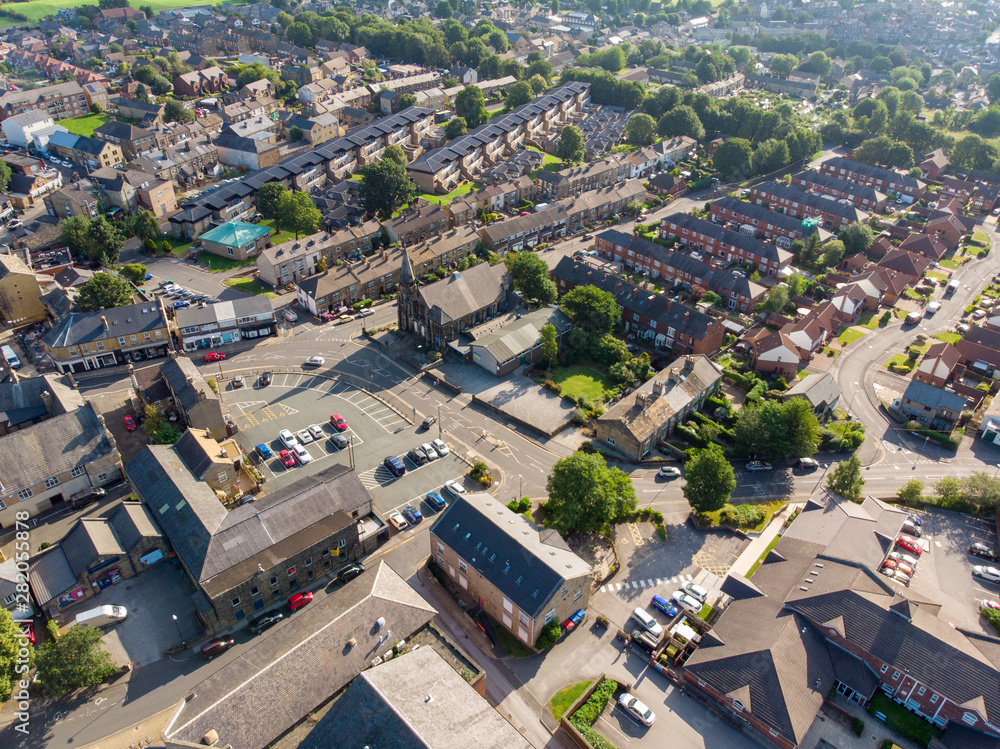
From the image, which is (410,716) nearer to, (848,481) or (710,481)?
(710,481)

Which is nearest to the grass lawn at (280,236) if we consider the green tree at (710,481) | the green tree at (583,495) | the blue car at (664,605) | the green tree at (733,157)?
the green tree at (583,495)

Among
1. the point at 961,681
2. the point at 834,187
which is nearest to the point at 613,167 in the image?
the point at 834,187

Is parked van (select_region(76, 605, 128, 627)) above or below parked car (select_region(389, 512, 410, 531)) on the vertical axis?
above

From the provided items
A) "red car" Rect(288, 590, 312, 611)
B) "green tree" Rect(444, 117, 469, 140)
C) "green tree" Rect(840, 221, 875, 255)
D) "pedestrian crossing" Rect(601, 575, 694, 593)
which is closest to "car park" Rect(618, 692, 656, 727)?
"pedestrian crossing" Rect(601, 575, 694, 593)

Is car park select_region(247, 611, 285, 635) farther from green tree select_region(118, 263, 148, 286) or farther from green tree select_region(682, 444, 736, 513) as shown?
green tree select_region(118, 263, 148, 286)

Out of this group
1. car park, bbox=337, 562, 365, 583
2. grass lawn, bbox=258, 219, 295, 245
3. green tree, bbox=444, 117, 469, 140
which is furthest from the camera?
green tree, bbox=444, 117, 469, 140

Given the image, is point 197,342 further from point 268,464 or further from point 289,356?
point 268,464

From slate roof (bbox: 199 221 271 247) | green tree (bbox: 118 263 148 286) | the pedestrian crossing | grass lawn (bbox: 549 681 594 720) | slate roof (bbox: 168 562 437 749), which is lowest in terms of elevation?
the pedestrian crossing

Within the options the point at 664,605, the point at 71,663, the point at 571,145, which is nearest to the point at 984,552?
the point at 664,605
